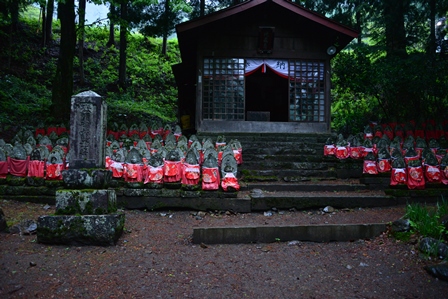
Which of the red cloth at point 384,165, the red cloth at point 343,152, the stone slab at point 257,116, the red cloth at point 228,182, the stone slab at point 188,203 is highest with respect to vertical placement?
the stone slab at point 257,116

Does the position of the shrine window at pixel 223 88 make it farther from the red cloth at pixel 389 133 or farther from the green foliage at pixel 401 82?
the red cloth at pixel 389 133

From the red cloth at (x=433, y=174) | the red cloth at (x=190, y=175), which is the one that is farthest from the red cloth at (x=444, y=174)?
the red cloth at (x=190, y=175)

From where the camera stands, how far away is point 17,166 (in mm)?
6848

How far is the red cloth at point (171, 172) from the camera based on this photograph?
6.68 m

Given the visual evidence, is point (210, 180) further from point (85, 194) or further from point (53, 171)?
point (53, 171)

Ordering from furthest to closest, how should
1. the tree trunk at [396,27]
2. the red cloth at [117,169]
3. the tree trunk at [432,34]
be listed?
1. the tree trunk at [396,27]
2. the tree trunk at [432,34]
3. the red cloth at [117,169]

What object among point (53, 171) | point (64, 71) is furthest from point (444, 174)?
point (64, 71)

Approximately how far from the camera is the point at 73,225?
486cm

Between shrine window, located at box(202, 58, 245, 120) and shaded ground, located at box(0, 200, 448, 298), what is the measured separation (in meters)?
→ 6.98

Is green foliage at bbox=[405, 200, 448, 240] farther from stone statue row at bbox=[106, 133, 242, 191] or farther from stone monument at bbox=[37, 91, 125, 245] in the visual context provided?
stone monument at bbox=[37, 91, 125, 245]

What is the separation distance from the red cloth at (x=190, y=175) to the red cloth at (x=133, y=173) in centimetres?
86

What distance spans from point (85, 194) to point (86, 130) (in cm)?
99

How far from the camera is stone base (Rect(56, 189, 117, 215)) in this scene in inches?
196

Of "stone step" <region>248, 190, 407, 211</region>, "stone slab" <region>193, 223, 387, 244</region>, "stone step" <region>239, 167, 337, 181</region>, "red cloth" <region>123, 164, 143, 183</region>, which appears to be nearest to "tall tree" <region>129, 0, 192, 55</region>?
"stone step" <region>239, 167, 337, 181</region>
